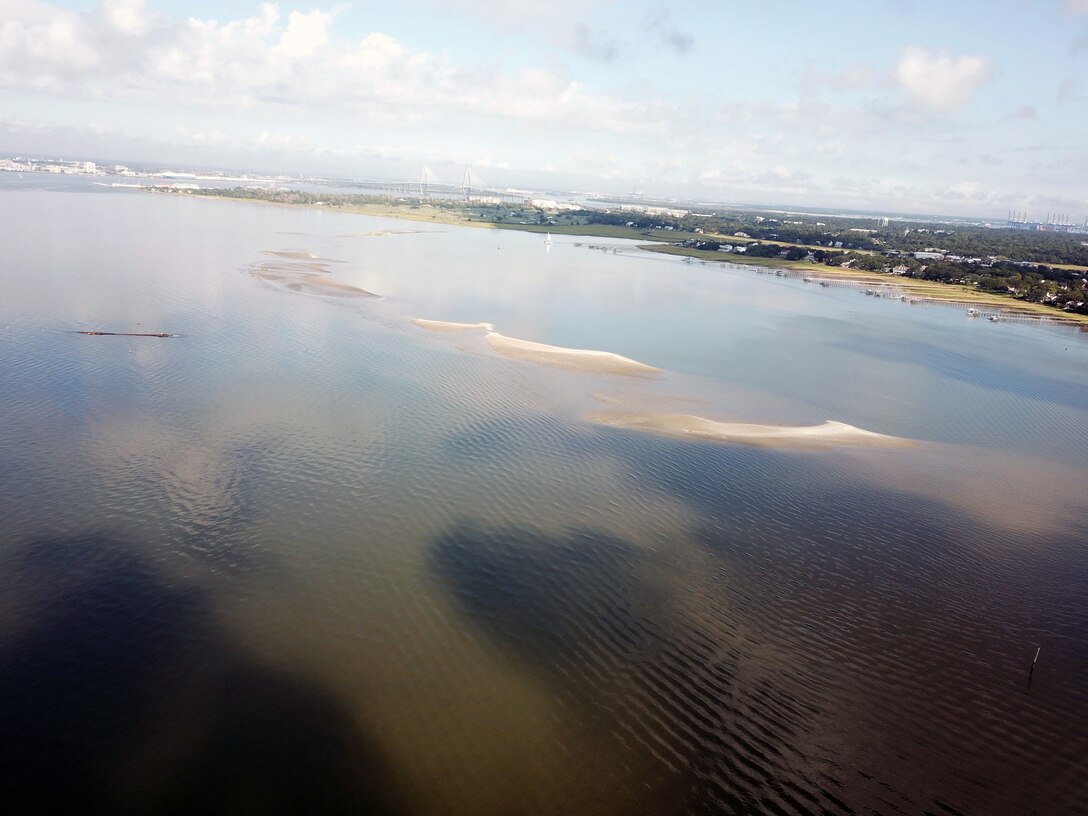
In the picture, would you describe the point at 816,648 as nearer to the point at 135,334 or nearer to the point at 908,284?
the point at 135,334

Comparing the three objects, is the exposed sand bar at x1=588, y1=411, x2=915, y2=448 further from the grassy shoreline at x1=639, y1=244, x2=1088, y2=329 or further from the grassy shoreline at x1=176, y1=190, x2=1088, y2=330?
the grassy shoreline at x1=639, y1=244, x2=1088, y2=329

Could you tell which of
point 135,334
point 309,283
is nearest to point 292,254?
point 309,283

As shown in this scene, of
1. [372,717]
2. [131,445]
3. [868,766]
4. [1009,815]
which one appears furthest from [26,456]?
[1009,815]

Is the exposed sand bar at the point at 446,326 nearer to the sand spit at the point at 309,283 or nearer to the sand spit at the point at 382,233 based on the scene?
the sand spit at the point at 309,283

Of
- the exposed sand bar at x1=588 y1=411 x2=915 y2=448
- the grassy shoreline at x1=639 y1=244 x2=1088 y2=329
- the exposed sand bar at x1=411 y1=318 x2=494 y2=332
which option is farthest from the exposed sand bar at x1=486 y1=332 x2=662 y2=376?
the grassy shoreline at x1=639 y1=244 x2=1088 y2=329

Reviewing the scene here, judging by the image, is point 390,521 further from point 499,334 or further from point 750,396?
point 499,334

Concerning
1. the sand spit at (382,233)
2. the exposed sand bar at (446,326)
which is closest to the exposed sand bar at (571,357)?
the exposed sand bar at (446,326)
